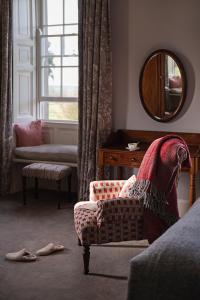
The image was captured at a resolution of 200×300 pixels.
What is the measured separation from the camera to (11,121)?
5.67 m

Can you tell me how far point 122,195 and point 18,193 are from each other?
2.39 metres

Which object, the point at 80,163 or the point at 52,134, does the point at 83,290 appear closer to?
the point at 80,163

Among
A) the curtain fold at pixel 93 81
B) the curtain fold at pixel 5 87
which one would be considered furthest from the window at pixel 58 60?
the curtain fold at pixel 93 81

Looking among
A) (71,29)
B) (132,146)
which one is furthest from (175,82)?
(71,29)

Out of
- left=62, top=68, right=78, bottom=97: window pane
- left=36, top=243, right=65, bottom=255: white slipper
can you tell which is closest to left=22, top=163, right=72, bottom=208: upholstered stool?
left=62, top=68, right=78, bottom=97: window pane

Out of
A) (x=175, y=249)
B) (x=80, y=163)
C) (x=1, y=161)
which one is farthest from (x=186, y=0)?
(x=175, y=249)

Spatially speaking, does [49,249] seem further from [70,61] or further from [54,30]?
[54,30]

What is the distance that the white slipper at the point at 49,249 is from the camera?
383 cm

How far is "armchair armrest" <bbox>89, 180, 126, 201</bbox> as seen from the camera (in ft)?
12.8

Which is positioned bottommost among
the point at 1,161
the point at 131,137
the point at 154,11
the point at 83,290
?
the point at 83,290

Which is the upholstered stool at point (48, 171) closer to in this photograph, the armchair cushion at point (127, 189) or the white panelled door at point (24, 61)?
the white panelled door at point (24, 61)

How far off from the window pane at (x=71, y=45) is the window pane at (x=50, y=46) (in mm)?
121

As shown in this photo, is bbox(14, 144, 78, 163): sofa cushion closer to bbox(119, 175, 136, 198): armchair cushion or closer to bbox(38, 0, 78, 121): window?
bbox(38, 0, 78, 121): window

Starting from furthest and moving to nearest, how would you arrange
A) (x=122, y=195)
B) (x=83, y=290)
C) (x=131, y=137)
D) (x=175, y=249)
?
(x=131, y=137), (x=122, y=195), (x=83, y=290), (x=175, y=249)
